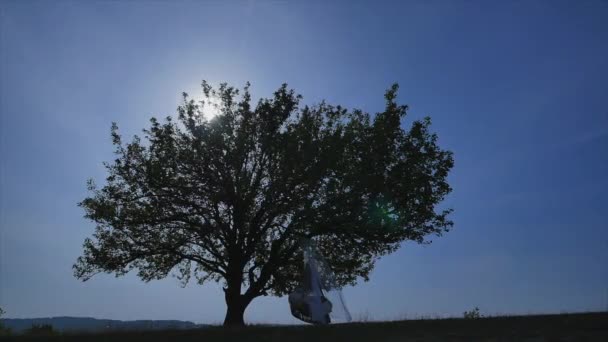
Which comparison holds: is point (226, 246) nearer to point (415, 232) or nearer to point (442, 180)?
point (415, 232)

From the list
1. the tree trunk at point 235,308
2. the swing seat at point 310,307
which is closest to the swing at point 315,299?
the swing seat at point 310,307

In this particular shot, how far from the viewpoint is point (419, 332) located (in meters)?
15.9

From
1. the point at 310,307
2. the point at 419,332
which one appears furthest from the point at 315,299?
the point at 419,332

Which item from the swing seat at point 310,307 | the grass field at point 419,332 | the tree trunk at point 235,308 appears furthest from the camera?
the tree trunk at point 235,308

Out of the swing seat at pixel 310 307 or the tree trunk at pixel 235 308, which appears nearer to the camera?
the swing seat at pixel 310 307

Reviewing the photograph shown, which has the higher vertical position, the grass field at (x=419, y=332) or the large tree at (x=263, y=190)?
the large tree at (x=263, y=190)

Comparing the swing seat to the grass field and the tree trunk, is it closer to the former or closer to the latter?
the grass field

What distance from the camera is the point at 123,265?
2898 cm

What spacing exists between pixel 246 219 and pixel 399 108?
12022 mm

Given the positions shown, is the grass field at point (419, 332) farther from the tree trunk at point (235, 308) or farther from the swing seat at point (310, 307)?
the tree trunk at point (235, 308)

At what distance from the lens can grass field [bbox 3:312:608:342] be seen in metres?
14.5

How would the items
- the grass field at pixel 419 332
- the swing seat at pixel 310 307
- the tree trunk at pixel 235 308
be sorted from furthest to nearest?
the tree trunk at pixel 235 308 → the swing seat at pixel 310 307 → the grass field at pixel 419 332

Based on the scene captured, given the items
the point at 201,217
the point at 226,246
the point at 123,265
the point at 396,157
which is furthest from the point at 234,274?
the point at 396,157

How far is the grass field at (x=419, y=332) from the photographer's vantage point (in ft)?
47.4
